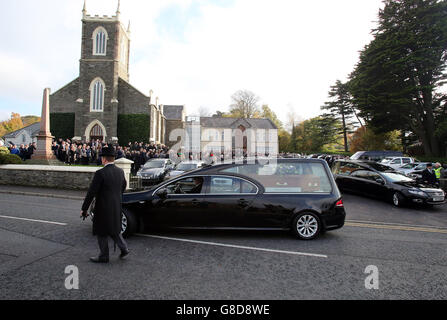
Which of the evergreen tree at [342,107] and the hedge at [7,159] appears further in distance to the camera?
the evergreen tree at [342,107]

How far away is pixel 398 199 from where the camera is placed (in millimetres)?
10000

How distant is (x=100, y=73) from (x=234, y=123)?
1217 inches

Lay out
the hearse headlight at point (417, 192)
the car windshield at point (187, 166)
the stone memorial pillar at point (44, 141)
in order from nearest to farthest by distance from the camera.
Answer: the hearse headlight at point (417, 192)
the car windshield at point (187, 166)
the stone memorial pillar at point (44, 141)

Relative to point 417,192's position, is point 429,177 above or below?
above

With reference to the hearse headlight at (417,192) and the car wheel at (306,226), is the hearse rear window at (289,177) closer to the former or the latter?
the car wheel at (306,226)

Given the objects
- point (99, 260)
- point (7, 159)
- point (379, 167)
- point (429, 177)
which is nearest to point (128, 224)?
point (99, 260)

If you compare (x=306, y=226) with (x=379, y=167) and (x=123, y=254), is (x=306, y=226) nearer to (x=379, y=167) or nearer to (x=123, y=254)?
(x=123, y=254)

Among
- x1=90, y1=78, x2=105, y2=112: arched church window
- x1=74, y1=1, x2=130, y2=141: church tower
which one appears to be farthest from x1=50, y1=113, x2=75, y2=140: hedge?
x1=90, y1=78, x2=105, y2=112: arched church window

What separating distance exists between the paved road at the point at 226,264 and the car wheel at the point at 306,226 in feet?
0.68

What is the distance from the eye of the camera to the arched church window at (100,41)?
108 ft

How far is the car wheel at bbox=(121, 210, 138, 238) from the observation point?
5531mm

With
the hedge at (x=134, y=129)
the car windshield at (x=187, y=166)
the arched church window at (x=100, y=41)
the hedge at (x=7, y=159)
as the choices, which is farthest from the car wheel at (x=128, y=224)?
the arched church window at (x=100, y=41)

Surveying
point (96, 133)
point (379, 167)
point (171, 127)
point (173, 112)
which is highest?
point (173, 112)
